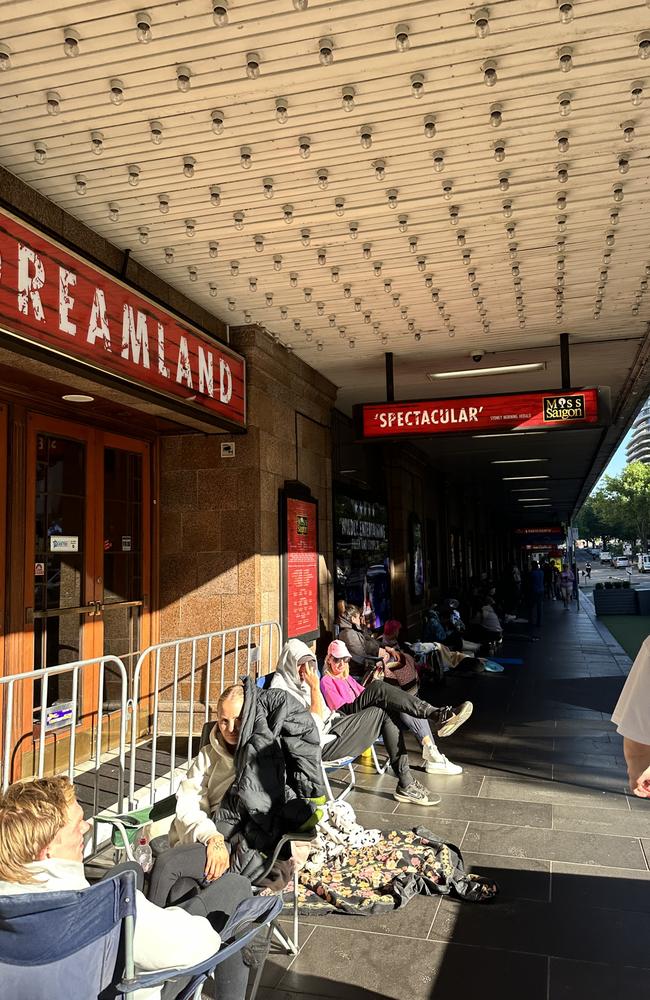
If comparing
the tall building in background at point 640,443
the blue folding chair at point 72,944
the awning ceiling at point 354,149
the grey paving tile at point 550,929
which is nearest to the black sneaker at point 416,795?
the grey paving tile at point 550,929

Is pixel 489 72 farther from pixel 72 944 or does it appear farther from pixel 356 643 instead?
pixel 356 643

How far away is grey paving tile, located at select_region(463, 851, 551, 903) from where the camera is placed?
3.66 m

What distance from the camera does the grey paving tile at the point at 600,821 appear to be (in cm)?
446

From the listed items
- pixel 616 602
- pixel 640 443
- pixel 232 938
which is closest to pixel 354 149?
pixel 232 938

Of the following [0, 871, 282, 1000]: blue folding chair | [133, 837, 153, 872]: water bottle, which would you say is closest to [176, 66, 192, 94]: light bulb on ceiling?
[0, 871, 282, 1000]: blue folding chair

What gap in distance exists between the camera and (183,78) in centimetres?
313

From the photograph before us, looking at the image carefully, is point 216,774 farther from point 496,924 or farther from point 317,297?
point 317,297

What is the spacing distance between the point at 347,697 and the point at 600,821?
77.2 inches

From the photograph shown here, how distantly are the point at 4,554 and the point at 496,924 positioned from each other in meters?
3.67

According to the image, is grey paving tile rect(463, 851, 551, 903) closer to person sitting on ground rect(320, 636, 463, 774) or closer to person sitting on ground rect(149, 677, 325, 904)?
person sitting on ground rect(149, 677, 325, 904)

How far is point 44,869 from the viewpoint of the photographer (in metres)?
1.88

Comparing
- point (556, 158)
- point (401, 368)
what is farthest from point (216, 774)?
point (401, 368)

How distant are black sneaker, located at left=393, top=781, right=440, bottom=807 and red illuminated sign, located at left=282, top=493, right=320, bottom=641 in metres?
2.13

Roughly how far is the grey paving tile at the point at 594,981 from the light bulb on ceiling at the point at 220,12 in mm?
4020
